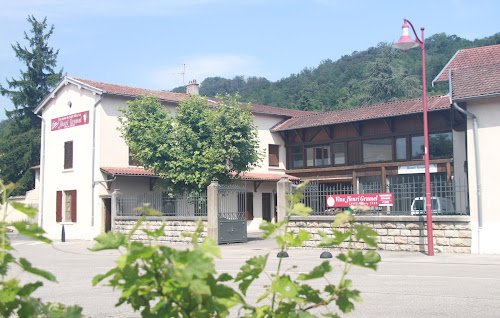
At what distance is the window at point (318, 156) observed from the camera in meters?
33.7

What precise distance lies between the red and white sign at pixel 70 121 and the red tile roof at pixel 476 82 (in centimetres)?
1979

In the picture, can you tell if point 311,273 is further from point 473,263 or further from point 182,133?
point 182,133

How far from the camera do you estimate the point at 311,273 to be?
7.44 feet

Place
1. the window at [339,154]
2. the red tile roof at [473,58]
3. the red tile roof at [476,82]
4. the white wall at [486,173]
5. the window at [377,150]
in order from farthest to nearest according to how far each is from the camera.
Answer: the window at [339,154]
the window at [377,150]
the red tile roof at [473,58]
the red tile roof at [476,82]
the white wall at [486,173]

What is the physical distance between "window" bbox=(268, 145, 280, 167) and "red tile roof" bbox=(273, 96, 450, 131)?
4.43 ft

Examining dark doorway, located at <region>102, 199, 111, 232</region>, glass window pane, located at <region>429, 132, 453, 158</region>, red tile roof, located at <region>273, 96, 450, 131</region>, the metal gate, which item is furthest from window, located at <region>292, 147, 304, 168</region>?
the metal gate

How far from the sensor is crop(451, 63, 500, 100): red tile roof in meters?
15.8

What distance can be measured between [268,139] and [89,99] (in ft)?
39.3

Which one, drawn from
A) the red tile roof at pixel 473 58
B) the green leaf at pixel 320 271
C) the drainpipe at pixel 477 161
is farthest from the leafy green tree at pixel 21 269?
the red tile roof at pixel 473 58

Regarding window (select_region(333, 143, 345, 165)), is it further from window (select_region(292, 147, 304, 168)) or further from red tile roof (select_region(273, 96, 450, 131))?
window (select_region(292, 147, 304, 168))

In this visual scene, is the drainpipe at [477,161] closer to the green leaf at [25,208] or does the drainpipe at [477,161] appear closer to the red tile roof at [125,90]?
the green leaf at [25,208]

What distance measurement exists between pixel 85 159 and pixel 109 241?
28321 mm

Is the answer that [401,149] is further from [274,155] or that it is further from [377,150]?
[274,155]

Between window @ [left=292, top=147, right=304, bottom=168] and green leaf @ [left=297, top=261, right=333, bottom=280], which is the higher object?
window @ [left=292, top=147, right=304, bottom=168]
